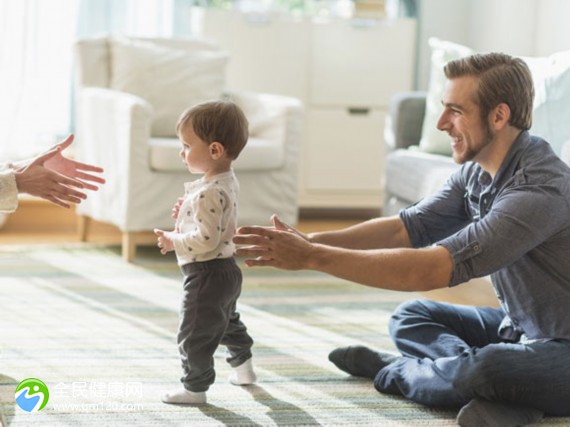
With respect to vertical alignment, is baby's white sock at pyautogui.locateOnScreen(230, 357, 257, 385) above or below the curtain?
below

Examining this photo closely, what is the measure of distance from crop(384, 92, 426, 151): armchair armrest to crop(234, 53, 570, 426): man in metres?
1.63

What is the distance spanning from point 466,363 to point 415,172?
148 cm

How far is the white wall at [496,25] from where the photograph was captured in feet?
14.8

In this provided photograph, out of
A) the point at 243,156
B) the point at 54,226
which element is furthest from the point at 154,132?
the point at 54,226

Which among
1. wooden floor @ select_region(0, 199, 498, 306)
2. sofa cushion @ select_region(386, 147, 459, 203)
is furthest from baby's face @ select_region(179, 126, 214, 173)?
wooden floor @ select_region(0, 199, 498, 306)

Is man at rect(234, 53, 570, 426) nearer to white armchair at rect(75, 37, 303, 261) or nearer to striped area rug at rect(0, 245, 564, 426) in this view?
striped area rug at rect(0, 245, 564, 426)

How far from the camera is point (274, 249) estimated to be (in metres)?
1.92

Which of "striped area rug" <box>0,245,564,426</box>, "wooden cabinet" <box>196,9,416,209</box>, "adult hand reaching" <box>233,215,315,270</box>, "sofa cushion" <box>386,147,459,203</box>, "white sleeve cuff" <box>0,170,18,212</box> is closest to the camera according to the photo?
"adult hand reaching" <box>233,215,315,270</box>

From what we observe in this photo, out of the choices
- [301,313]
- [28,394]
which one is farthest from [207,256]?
[301,313]

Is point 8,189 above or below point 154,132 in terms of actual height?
above

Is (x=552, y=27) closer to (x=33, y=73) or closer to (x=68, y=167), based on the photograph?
(x=33, y=73)

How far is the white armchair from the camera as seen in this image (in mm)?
3793

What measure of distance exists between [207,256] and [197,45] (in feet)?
8.37

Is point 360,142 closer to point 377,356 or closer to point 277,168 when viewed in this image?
point 277,168
